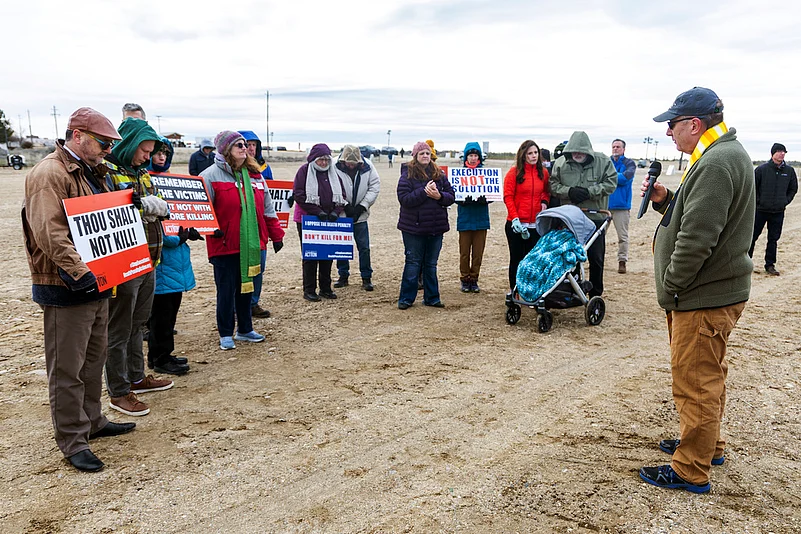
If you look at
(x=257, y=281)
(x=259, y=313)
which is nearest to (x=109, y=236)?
(x=257, y=281)

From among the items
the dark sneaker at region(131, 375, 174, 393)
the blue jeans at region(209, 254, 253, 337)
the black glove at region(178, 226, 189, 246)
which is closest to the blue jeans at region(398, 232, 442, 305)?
the blue jeans at region(209, 254, 253, 337)

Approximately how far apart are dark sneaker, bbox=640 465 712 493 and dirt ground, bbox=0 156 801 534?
6 centimetres

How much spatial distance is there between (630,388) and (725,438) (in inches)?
38.5

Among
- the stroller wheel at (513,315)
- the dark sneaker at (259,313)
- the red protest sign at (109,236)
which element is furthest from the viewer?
the dark sneaker at (259,313)

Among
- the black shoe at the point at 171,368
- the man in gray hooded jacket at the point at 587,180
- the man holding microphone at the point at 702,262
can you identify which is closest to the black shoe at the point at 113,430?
the black shoe at the point at 171,368

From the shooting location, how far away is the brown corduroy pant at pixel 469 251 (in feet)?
28.1

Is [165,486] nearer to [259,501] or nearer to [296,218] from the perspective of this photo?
[259,501]

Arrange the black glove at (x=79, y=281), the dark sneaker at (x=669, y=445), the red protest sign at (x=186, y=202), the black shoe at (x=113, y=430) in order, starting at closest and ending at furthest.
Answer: the black glove at (x=79, y=281), the dark sneaker at (x=669, y=445), the black shoe at (x=113, y=430), the red protest sign at (x=186, y=202)

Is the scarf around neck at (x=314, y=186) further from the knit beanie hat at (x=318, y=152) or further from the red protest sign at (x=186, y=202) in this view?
the red protest sign at (x=186, y=202)

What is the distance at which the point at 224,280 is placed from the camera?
582cm

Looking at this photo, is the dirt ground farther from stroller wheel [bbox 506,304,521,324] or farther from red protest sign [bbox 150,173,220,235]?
red protest sign [bbox 150,173,220,235]

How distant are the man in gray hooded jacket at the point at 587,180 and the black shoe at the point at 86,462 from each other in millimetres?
6007

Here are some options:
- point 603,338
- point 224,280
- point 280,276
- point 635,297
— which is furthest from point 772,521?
point 280,276

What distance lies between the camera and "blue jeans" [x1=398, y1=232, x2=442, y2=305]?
769cm
